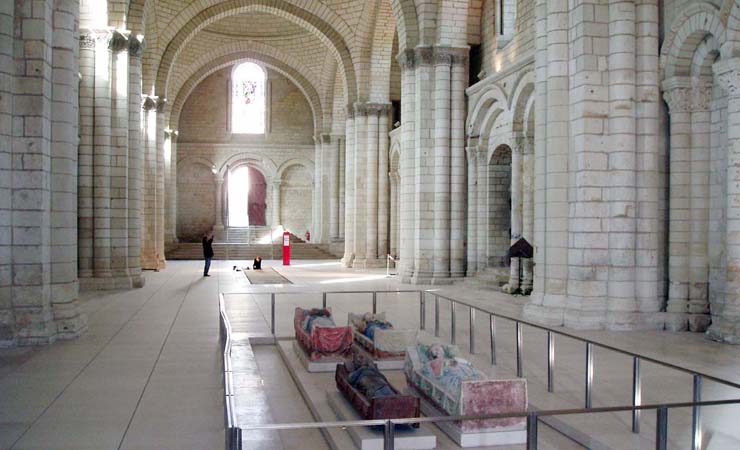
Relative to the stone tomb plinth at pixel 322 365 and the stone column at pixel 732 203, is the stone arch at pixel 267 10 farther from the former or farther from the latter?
the stone tomb plinth at pixel 322 365

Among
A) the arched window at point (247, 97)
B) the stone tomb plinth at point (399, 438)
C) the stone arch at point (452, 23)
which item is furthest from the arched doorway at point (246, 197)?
the stone tomb plinth at point (399, 438)

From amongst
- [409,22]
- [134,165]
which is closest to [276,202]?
[134,165]

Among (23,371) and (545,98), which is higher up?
(545,98)

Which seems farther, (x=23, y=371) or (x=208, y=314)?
(x=208, y=314)

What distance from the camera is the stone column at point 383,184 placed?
30.9 meters

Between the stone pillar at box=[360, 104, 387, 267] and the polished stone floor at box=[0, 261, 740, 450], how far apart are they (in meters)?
15.6

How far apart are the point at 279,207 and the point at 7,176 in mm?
35373

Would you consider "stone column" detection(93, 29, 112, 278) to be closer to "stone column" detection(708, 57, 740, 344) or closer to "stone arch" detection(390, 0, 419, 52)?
"stone arch" detection(390, 0, 419, 52)

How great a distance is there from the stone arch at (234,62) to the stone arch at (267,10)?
27.1ft

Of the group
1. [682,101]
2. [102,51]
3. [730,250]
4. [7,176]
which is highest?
[102,51]

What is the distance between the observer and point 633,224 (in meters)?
12.6

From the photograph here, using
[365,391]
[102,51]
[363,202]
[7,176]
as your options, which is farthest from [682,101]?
[363,202]

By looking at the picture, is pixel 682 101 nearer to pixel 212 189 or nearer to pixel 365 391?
Answer: pixel 365 391

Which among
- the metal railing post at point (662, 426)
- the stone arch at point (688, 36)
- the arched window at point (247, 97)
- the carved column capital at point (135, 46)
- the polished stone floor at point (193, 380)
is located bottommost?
the polished stone floor at point (193, 380)
